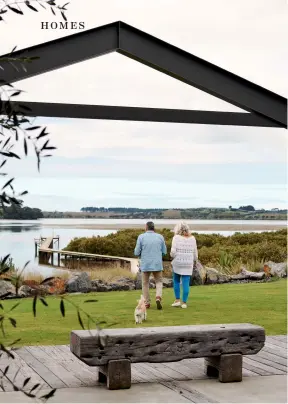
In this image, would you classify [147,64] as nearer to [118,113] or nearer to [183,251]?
[118,113]

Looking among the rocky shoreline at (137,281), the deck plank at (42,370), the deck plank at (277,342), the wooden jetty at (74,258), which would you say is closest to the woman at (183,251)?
the deck plank at (277,342)

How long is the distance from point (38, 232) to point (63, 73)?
7045 millimetres

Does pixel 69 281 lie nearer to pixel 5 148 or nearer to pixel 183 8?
pixel 183 8

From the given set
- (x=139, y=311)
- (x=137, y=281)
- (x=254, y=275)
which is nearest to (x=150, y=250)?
(x=139, y=311)

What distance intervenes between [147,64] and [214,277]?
37.2 ft

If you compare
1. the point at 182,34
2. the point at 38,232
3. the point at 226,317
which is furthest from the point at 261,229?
the point at 226,317

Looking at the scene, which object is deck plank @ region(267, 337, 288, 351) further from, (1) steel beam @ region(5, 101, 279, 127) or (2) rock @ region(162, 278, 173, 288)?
(2) rock @ region(162, 278, 173, 288)

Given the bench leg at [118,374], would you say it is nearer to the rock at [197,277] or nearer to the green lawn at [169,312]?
the green lawn at [169,312]

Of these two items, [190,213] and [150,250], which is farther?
[190,213]

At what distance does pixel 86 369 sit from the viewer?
6410 millimetres

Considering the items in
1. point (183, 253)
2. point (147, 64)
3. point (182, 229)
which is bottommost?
point (183, 253)

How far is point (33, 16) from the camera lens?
1537 cm

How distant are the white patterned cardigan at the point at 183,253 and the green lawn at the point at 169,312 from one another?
0.67 metres

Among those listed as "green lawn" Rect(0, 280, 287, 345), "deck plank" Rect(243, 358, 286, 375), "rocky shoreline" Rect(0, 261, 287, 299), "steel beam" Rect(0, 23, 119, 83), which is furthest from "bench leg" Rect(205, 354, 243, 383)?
"rocky shoreline" Rect(0, 261, 287, 299)
